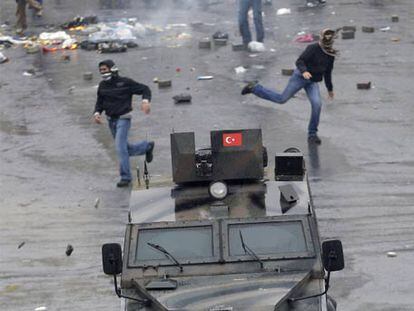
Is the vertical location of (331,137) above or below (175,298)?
below

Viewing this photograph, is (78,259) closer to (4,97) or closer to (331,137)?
Result: (331,137)

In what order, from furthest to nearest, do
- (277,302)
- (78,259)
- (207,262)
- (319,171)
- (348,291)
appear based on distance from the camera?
(319,171) < (78,259) < (348,291) < (207,262) < (277,302)

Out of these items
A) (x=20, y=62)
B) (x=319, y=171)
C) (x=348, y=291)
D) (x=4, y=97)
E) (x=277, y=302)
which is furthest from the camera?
(x=20, y=62)

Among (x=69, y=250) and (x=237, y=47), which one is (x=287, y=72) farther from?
(x=69, y=250)

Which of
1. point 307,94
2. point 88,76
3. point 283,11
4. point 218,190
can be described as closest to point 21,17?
point 283,11

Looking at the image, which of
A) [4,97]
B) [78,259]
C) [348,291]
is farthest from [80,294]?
[4,97]

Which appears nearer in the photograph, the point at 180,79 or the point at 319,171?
the point at 319,171

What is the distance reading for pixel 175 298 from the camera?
27.4 feet

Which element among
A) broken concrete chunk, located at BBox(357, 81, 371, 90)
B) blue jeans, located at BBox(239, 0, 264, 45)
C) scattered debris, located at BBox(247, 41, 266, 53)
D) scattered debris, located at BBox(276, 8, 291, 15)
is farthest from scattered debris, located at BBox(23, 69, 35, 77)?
scattered debris, located at BBox(276, 8, 291, 15)

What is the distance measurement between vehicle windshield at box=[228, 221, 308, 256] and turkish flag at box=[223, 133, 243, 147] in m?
1.18

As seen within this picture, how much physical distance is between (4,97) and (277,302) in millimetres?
13986

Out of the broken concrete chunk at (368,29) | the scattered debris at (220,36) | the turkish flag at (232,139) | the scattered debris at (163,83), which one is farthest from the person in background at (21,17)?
the turkish flag at (232,139)

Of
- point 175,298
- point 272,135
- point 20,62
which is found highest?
point 175,298

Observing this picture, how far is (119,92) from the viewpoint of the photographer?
14.9 m
